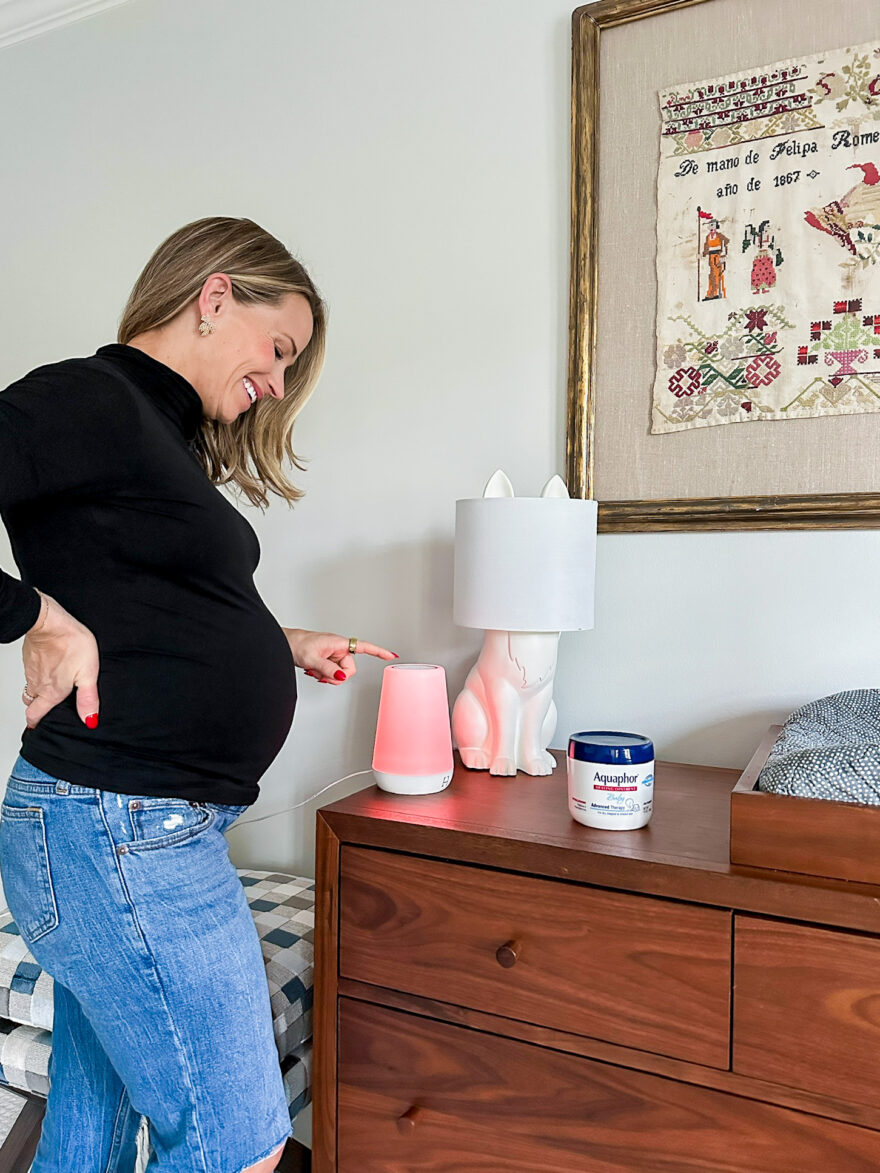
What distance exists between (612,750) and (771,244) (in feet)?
2.65

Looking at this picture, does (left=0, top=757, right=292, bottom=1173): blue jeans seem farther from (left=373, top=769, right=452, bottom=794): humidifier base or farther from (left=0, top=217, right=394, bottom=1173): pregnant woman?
(left=373, top=769, right=452, bottom=794): humidifier base

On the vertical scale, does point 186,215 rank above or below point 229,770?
above

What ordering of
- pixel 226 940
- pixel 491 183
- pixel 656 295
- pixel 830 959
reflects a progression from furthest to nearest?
pixel 491 183
pixel 656 295
pixel 226 940
pixel 830 959

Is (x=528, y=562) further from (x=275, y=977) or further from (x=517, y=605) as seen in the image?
(x=275, y=977)

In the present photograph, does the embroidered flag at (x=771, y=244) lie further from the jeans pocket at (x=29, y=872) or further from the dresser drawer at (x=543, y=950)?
the jeans pocket at (x=29, y=872)

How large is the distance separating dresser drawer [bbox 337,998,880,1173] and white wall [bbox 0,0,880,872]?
0.55 metres

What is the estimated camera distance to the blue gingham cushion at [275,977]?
1190mm

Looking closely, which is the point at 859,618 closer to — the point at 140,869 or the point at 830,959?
the point at 830,959

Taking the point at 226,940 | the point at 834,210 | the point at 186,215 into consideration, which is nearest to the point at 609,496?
the point at 834,210

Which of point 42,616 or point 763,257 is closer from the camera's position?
point 42,616

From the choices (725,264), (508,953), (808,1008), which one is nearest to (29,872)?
(508,953)

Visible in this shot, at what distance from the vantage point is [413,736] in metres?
1.22

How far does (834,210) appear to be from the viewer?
1.28 metres

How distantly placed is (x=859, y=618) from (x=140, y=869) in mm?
1011
